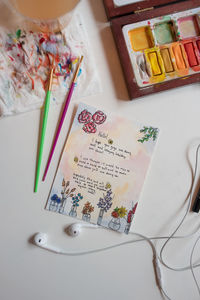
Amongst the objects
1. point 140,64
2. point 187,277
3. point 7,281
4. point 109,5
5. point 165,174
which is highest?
point 109,5

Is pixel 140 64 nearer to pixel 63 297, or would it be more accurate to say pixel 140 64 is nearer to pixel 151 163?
pixel 151 163

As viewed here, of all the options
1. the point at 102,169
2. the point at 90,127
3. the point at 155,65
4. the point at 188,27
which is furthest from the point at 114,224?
the point at 188,27

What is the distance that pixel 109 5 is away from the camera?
60 centimetres

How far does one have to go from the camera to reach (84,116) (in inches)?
24.7

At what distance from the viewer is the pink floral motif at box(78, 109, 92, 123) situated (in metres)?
0.63

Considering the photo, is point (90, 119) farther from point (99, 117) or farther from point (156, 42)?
point (156, 42)

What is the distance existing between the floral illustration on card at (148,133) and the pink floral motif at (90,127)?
0.36 ft

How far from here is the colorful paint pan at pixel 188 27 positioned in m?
0.64

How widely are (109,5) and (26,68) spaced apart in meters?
0.23

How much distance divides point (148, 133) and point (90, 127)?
14cm

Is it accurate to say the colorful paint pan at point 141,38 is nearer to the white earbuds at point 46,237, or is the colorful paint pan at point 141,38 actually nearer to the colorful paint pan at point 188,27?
the colorful paint pan at point 188,27

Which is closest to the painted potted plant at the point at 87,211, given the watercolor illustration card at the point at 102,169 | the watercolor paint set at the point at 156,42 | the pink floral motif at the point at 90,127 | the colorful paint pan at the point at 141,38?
the watercolor illustration card at the point at 102,169

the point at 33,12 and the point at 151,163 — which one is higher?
the point at 33,12

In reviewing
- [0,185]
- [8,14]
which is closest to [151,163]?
[0,185]
